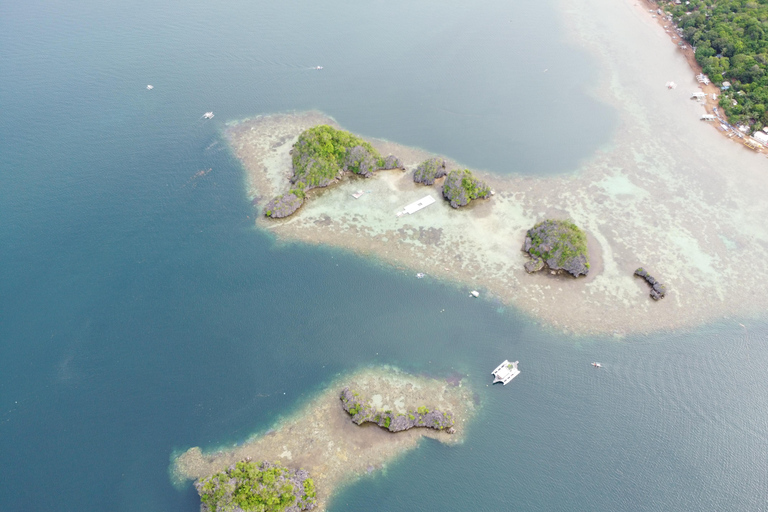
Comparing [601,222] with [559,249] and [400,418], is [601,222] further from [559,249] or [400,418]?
[400,418]

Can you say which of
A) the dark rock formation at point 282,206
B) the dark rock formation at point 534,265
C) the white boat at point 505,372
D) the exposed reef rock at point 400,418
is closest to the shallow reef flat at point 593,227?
the dark rock formation at point 534,265

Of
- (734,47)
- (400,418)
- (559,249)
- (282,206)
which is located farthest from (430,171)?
(734,47)

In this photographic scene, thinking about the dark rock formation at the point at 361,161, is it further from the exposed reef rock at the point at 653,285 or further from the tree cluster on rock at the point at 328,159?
the exposed reef rock at the point at 653,285

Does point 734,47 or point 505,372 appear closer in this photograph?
point 505,372

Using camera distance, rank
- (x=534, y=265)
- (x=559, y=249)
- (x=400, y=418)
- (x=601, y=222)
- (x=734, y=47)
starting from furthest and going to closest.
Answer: (x=734, y=47) < (x=601, y=222) < (x=534, y=265) < (x=559, y=249) < (x=400, y=418)

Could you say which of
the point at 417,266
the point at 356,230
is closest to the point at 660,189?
the point at 417,266
